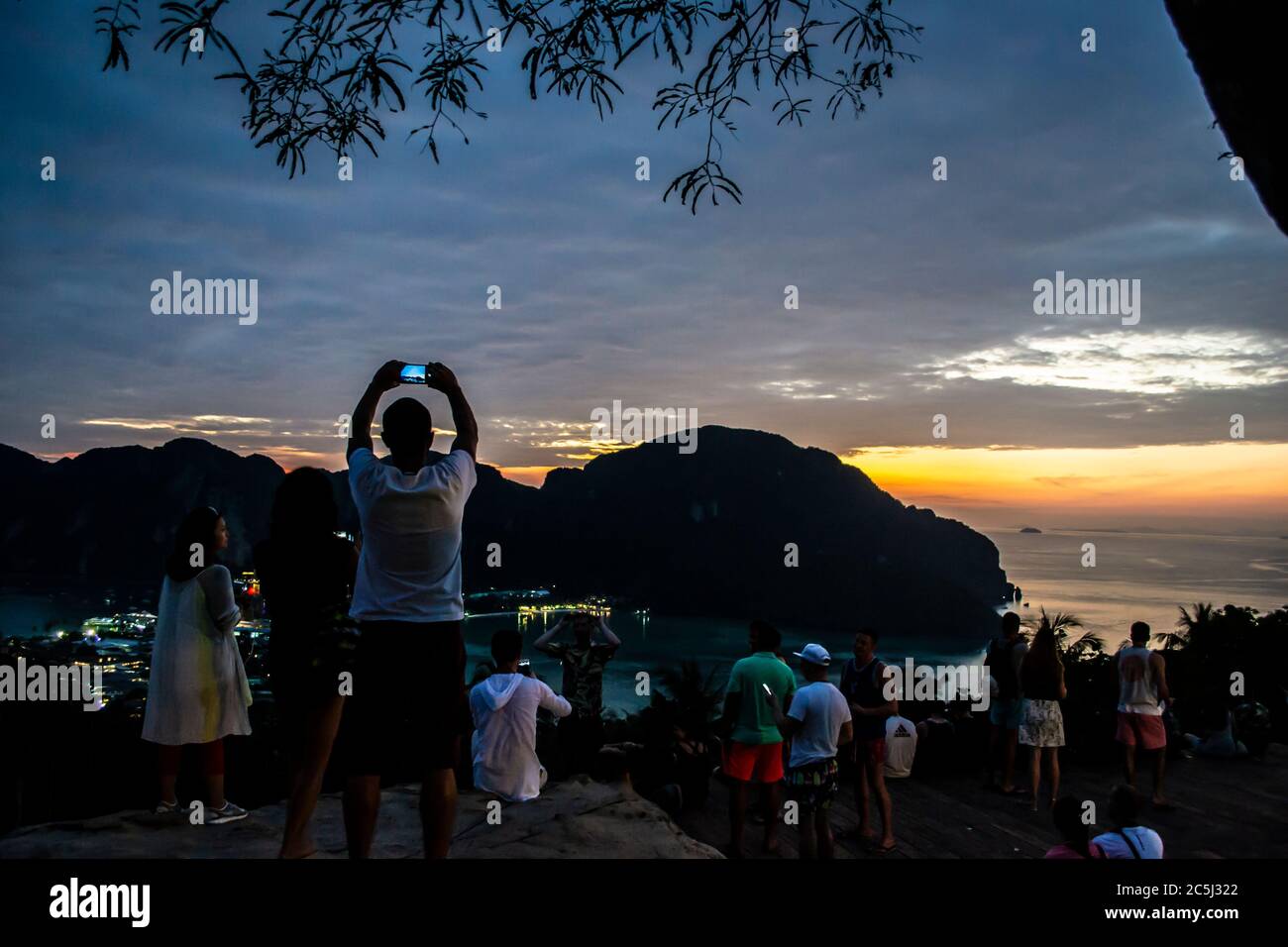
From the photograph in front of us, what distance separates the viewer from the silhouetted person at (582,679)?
605cm

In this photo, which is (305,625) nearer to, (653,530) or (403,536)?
(403,536)

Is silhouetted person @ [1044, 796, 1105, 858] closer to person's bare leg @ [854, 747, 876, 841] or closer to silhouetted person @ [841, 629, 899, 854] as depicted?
silhouetted person @ [841, 629, 899, 854]

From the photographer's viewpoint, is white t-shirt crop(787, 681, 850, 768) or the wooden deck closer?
white t-shirt crop(787, 681, 850, 768)

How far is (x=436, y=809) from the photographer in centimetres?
282

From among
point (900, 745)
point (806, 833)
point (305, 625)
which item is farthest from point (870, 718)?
point (305, 625)

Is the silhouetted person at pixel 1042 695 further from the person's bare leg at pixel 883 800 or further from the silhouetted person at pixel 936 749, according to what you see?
the person's bare leg at pixel 883 800

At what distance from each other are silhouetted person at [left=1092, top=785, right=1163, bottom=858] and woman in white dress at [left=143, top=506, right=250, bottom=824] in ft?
14.6

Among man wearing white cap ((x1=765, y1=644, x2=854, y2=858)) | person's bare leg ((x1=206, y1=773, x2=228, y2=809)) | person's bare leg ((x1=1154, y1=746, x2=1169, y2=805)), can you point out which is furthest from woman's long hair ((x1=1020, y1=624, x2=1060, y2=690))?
person's bare leg ((x1=206, y1=773, x2=228, y2=809))

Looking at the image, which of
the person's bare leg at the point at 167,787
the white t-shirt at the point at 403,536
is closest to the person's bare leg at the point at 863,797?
the white t-shirt at the point at 403,536

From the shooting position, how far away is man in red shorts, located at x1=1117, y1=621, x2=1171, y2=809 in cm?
721

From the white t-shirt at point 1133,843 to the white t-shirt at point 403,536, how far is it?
352 centimetres

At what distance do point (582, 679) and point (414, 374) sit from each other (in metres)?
3.98

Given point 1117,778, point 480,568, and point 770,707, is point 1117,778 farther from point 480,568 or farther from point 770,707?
point 480,568
